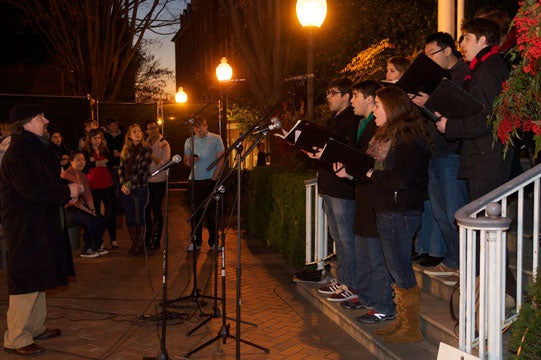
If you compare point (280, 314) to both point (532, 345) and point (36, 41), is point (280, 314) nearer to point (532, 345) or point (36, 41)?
point (532, 345)

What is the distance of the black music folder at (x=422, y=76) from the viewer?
17.3ft

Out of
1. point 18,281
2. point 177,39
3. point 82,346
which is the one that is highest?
point 177,39

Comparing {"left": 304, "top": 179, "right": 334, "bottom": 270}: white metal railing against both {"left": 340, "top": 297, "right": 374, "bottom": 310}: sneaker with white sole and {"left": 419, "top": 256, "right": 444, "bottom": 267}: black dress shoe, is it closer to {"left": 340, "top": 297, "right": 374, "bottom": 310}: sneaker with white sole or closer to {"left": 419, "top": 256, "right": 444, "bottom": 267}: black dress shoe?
{"left": 340, "top": 297, "right": 374, "bottom": 310}: sneaker with white sole

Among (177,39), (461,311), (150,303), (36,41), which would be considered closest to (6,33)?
(36,41)

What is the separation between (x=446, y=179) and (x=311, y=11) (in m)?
4.95

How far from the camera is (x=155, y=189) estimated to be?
1060cm

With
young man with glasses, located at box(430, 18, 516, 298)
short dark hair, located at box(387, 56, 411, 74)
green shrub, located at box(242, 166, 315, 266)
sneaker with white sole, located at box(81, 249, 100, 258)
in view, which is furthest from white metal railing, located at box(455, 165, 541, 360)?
sneaker with white sole, located at box(81, 249, 100, 258)

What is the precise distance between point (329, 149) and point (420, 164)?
2.44 feet

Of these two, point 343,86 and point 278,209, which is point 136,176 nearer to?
point 278,209

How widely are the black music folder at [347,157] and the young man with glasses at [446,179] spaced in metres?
0.86


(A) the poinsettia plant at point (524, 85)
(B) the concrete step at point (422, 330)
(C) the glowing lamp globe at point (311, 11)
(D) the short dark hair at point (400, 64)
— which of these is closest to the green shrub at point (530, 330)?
(A) the poinsettia plant at point (524, 85)

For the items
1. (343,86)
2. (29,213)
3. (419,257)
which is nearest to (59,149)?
(29,213)

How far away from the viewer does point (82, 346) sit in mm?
6035

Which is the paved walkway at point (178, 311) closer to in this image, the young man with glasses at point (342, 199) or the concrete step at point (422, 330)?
the concrete step at point (422, 330)
